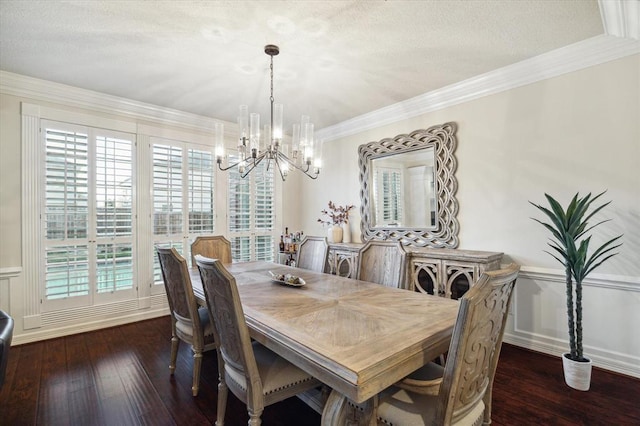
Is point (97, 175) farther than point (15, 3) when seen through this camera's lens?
Yes

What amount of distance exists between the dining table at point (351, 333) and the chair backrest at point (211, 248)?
4.01ft

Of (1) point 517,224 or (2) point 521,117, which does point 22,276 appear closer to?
(1) point 517,224

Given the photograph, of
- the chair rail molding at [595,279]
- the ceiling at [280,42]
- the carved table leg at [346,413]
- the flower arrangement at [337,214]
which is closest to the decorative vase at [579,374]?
the chair rail molding at [595,279]

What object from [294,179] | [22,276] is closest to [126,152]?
[22,276]

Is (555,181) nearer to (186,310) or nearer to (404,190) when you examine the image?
(404,190)

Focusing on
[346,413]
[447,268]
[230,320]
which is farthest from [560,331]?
[230,320]

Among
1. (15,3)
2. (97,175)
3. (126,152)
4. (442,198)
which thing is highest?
(15,3)

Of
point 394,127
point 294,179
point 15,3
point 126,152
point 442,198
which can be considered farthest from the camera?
point 294,179

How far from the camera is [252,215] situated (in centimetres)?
470

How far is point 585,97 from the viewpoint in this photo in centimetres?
254

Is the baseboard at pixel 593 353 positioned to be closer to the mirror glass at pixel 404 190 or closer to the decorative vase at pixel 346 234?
the mirror glass at pixel 404 190

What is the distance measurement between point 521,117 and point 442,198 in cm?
107

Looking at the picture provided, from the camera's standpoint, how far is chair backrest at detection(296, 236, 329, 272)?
9.96ft

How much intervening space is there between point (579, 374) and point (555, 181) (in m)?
1.55
